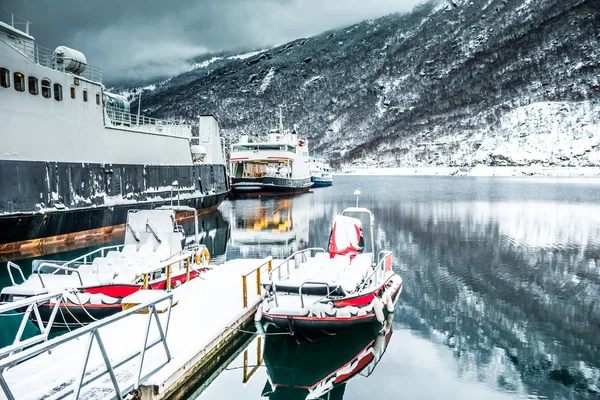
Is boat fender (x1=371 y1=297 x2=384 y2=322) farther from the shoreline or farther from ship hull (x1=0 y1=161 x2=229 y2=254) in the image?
the shoreline

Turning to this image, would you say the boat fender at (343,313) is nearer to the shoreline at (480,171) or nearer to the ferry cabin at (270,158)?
the ferry cabin at (270,158)

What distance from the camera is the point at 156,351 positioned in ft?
28.5

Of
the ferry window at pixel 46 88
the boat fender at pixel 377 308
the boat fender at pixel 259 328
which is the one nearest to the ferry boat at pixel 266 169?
the ferry window at pixel 46 88

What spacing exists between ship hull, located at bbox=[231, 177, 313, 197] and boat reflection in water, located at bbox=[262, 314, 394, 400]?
4436cm

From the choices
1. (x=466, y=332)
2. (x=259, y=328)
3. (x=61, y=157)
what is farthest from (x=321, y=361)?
(x=61, y=157)

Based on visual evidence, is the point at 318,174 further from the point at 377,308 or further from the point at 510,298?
the point at 377,308

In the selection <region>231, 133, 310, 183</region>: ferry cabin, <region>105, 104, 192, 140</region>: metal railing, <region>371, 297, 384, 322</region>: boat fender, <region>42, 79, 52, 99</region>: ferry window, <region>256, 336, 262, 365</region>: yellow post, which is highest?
<region>42, 79, 52, 99</region>: ferry window

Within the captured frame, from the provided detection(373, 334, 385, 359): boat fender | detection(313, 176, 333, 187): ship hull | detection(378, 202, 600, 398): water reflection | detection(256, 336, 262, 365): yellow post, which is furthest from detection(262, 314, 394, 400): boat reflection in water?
detection(313, 176, 333, 187): ship hull

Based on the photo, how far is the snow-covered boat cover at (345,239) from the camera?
47.6 feet

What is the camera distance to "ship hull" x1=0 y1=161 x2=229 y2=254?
21.5 meters

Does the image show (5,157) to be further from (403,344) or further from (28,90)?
(403,344)

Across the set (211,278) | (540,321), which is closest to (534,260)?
(540,321)

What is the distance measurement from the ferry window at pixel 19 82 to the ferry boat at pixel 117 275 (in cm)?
1194

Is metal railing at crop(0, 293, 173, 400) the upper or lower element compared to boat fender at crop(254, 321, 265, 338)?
upper
